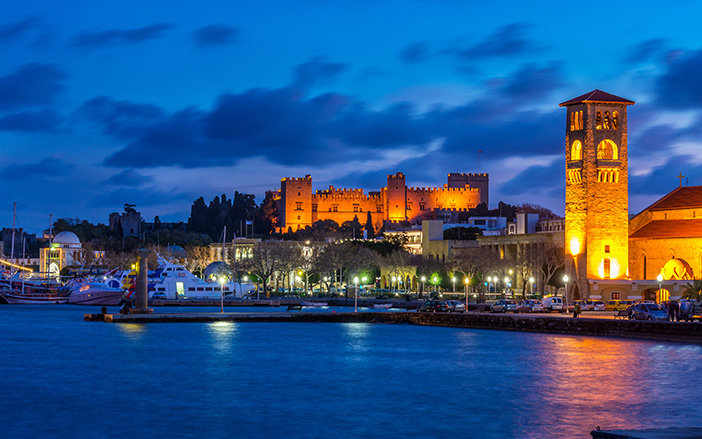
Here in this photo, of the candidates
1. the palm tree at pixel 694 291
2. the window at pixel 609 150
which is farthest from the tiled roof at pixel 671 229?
the palm tree at pixel 694 291

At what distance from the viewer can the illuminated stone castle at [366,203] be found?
187 m

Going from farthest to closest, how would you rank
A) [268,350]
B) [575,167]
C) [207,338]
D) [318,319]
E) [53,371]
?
[575,167] < [318,319] < [207,338] < [268,350] < [53,371]

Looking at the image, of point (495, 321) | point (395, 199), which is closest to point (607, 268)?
point (495, 321)

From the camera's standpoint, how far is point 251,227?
618 feet

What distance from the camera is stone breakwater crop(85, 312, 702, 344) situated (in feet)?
157

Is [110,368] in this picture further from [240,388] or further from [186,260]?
[186,260]

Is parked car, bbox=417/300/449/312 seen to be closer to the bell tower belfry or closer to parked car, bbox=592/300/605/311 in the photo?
parked car, bbox=592/300/605/311

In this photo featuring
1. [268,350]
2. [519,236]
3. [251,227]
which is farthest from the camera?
[251,227]

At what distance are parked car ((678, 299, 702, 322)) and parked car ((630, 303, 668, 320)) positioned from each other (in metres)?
0.91

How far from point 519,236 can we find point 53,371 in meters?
77.6

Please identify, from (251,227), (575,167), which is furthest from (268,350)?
(251,227)

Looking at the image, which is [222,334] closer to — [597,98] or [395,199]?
[597,98]

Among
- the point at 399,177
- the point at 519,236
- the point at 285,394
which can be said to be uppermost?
the point at 399,177

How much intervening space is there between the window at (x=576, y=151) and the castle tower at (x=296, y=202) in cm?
10916
